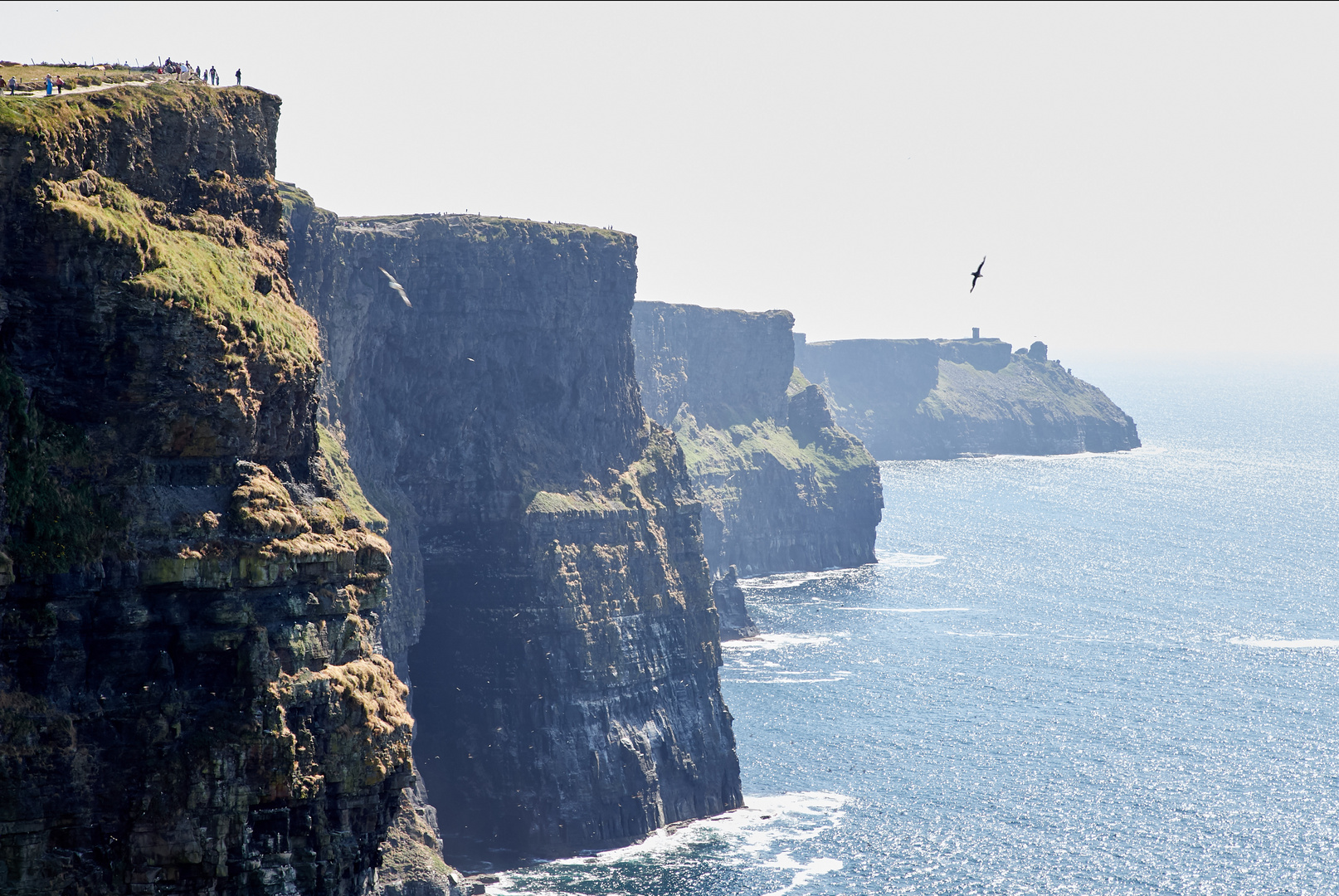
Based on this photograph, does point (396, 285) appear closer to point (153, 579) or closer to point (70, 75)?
point (70, 75)

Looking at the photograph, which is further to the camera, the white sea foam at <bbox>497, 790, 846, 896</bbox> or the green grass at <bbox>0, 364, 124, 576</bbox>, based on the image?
the white sea foam at <bbox>497, 790, 846, 896</bbox>

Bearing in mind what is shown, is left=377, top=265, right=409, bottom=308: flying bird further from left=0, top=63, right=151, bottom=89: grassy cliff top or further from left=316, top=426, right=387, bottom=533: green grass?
left=0, top=63, right=151, bottom=89: grassy cliff top

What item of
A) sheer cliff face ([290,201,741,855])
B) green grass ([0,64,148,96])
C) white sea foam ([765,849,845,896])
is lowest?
white sea foam ([765,849,845,896])

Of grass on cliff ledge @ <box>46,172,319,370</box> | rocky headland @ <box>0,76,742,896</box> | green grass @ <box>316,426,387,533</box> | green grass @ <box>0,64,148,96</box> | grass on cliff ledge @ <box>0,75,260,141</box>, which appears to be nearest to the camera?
rocky headland @ <box>0,76,742,896</box>

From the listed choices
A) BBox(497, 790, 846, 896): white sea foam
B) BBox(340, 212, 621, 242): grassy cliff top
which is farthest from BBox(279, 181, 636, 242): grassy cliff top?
BBox(497, 790, 846, 896): white sea foam

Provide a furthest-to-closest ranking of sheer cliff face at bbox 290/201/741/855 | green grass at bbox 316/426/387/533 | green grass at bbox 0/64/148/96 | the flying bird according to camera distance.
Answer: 1. the flying bird
2. sheer cliff face at bbox 290/201/741/855
3. green grass at bbox 316/426/387/533
4. green grass at bbox 0/64/148/96

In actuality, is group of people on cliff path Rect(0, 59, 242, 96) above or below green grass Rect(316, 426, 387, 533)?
above

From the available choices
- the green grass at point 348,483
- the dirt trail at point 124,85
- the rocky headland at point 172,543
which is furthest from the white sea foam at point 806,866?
the dirt trail at point 124,85
